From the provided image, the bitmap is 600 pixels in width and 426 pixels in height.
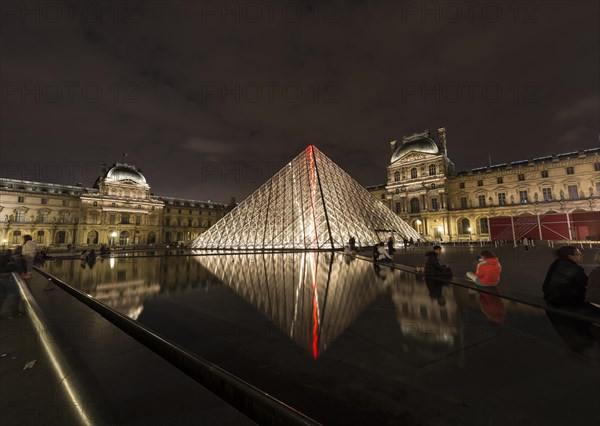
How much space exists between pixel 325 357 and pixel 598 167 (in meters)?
40.3

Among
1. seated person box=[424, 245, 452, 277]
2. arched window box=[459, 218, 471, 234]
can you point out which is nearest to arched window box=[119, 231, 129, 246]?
seated person box=[424, 245, 452, 277]

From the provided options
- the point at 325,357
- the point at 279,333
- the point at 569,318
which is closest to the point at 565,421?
the point at 325,357

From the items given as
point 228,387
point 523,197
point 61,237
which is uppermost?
point 523,197

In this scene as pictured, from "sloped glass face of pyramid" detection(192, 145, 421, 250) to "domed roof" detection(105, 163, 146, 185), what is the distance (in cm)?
3287

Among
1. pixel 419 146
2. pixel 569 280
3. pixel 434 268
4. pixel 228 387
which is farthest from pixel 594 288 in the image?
pixel 419 146

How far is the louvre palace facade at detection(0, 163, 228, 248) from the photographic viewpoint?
36.9 metres

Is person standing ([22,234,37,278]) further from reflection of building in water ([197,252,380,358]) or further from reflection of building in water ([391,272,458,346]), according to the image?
reflection of building in water ([391,272,458,346])

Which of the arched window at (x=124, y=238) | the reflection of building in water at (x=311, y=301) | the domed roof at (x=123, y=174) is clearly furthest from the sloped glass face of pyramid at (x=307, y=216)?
the domed roof at (x=123, y=174)

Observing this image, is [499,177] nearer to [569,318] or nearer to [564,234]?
[564,234]

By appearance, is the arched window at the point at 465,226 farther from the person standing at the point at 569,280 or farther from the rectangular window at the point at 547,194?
the person standing at the point at 569,280

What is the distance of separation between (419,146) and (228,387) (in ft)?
146

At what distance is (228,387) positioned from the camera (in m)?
1.80

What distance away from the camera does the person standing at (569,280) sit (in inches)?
139

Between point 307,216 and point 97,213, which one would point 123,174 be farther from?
point 307,216
